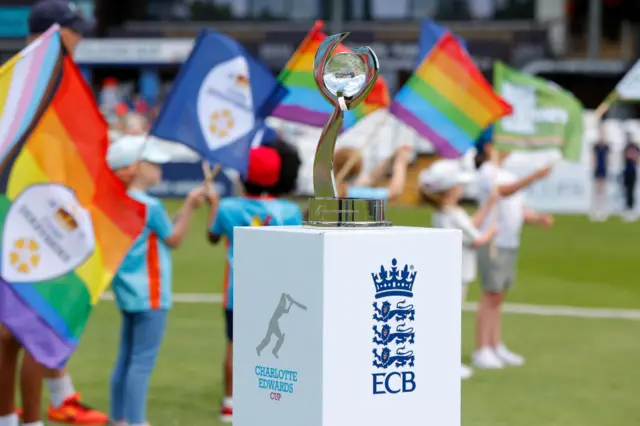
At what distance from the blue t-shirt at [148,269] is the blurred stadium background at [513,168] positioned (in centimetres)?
114

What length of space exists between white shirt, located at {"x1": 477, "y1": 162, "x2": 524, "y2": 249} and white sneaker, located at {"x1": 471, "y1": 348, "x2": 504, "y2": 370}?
89 cm

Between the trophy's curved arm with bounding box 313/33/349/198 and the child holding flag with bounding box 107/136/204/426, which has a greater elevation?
the trophy's curved arm with bounding box 313/33/349/198

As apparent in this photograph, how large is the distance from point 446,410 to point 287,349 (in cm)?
58

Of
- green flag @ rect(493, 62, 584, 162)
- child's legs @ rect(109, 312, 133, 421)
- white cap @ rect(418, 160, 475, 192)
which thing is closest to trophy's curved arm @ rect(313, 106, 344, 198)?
child's legs @ rect(109, 312, 133, 421)

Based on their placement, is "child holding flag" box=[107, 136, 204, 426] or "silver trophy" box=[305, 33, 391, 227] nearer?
"silver trophy" box=[305, 33, 391, 227]

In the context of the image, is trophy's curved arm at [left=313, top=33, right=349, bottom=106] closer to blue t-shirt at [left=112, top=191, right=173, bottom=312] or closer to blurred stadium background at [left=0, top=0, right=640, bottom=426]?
blue t-shirt at [left=112, top=191, right=173, bottom=312]

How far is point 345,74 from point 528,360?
6.75 meters

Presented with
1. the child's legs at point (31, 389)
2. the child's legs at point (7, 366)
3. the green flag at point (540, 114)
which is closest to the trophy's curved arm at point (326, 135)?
the child's legs at point (7, 366)

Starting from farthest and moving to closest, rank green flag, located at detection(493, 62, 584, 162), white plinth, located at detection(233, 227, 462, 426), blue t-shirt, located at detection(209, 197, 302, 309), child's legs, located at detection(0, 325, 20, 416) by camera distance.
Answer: green flag, located at detection(493, 62, 584, 162), blue t-shirt, located at detection(209, 197, 302, 309), child's legs, located at detection(0, 325, 20, 416), white plinth, located at detection(233, 227, 462, 426)

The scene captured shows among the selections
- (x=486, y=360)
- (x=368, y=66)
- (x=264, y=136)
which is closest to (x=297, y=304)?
(x=368, y=66)

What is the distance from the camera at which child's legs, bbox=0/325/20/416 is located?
22.3ft

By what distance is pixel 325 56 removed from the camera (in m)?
→ 4.11

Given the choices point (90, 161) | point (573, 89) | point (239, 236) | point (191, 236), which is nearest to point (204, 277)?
point (191, 236)

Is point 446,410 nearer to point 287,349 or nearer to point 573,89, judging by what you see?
point 287,349
